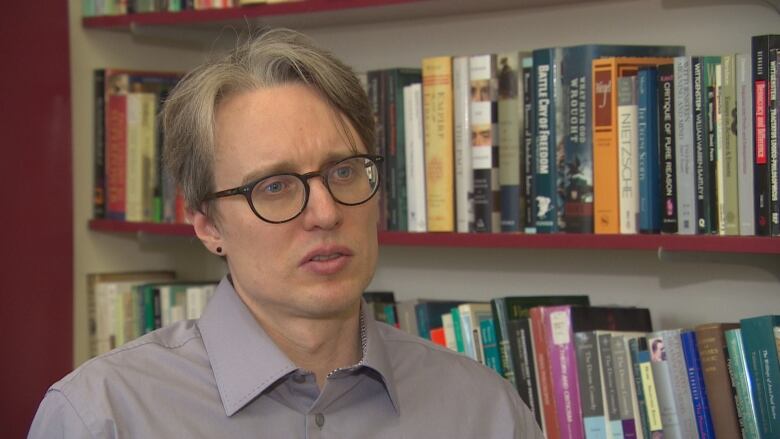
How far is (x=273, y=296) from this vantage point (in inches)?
54.2

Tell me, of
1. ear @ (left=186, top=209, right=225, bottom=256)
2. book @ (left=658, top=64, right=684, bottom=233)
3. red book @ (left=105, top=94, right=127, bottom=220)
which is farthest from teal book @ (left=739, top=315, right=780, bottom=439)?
red book @ (left=105, top=94, right=127, bottom=220)

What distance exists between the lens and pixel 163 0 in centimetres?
250

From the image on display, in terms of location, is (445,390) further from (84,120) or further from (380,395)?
(84,120)

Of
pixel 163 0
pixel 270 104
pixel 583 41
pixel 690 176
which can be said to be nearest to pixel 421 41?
pixel 583 41

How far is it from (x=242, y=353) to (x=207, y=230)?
7.6 inches

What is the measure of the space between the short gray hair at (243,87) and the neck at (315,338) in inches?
7.8

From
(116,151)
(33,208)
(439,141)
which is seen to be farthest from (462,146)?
(33,208)

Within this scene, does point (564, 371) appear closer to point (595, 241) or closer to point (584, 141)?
point (595, 241)

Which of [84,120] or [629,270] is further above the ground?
[84,120]

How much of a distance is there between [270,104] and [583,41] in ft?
2.97

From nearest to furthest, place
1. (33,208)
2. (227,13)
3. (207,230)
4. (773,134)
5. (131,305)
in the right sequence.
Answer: (207,230), (773,134), (227,13), (33,208), (131,305)

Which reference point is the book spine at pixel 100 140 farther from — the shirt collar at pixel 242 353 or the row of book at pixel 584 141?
the shirt collar at pixel 242 353

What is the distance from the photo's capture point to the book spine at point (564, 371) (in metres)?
1.84

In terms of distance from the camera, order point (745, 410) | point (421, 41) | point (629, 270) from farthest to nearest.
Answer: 1. point (421, 41)
2. point (629, 270)
3. point (745, 410)
